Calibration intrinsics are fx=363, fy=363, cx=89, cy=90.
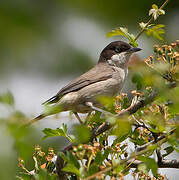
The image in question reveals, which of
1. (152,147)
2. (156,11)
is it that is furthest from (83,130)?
(156,11)

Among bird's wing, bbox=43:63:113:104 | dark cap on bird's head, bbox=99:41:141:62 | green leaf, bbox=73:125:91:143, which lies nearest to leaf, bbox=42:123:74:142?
green leaf, bbox=73:125:91:143

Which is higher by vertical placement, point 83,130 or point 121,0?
point 121,0

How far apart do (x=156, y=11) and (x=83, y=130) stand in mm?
1447

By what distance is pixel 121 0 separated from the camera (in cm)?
629

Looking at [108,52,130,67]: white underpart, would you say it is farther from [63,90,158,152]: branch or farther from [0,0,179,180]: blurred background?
[63,90,158,152]: branch

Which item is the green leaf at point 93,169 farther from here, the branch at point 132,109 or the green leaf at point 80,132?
the green leaf at point 80,132

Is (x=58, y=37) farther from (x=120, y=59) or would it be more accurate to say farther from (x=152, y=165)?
(x=152, y=165)

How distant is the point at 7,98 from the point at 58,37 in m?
5.24

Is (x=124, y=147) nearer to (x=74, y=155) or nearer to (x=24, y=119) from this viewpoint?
(x=74, y=155)

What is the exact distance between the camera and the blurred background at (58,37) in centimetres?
591

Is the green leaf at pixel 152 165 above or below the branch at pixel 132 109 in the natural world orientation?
below

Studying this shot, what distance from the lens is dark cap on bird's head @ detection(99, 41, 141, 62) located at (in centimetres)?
473

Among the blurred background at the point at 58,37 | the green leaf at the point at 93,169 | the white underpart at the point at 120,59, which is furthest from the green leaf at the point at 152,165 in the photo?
the blurred background at the point at 58,37

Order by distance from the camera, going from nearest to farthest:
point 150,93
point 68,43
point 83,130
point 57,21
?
point 83,130
point 150,93
point 68,43
point 57,21
